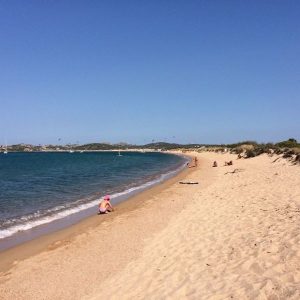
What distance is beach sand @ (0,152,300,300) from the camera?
630 centimetres

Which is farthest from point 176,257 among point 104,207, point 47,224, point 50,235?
point 104,207

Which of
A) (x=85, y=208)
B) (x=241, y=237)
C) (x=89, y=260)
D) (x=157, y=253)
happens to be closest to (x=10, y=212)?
(x=85, y=208)

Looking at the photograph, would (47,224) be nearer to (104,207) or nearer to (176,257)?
(104,207)

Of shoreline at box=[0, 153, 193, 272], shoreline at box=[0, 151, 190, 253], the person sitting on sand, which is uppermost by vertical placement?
the person sitting on sand

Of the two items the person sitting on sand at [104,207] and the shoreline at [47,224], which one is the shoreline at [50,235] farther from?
the person sitting on sand at [104,207]

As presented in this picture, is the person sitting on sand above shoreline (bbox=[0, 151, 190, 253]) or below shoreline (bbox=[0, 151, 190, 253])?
above

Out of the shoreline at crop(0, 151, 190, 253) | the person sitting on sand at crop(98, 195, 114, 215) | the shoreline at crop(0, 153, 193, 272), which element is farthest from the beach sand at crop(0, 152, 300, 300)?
the person sitting on sand at crop(98, 195, 114, 215)

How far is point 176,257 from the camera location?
855 centimetres

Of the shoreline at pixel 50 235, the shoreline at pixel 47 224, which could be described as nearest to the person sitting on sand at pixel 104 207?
the shoreline at pixel 50 235

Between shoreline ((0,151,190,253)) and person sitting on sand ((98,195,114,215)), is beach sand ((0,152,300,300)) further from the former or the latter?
person sitting on sand ((98,195,114,215))

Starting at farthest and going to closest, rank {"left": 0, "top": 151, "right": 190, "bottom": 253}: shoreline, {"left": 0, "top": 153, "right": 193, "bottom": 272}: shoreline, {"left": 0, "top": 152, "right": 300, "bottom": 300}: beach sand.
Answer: {"left": 0, "top": 151, "right": 190, "bottom": 253}: shoreline → {"left": 0, "top": 153, "right": 193, "bottom": 272}: shoreline → {"left": 0, "top": 152, "right": 300, "bottom": 300}: beach sand

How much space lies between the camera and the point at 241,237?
9.02 metres

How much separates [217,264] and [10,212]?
47.4 ft

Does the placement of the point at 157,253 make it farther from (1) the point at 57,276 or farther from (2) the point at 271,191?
(2) the point at 271,191
